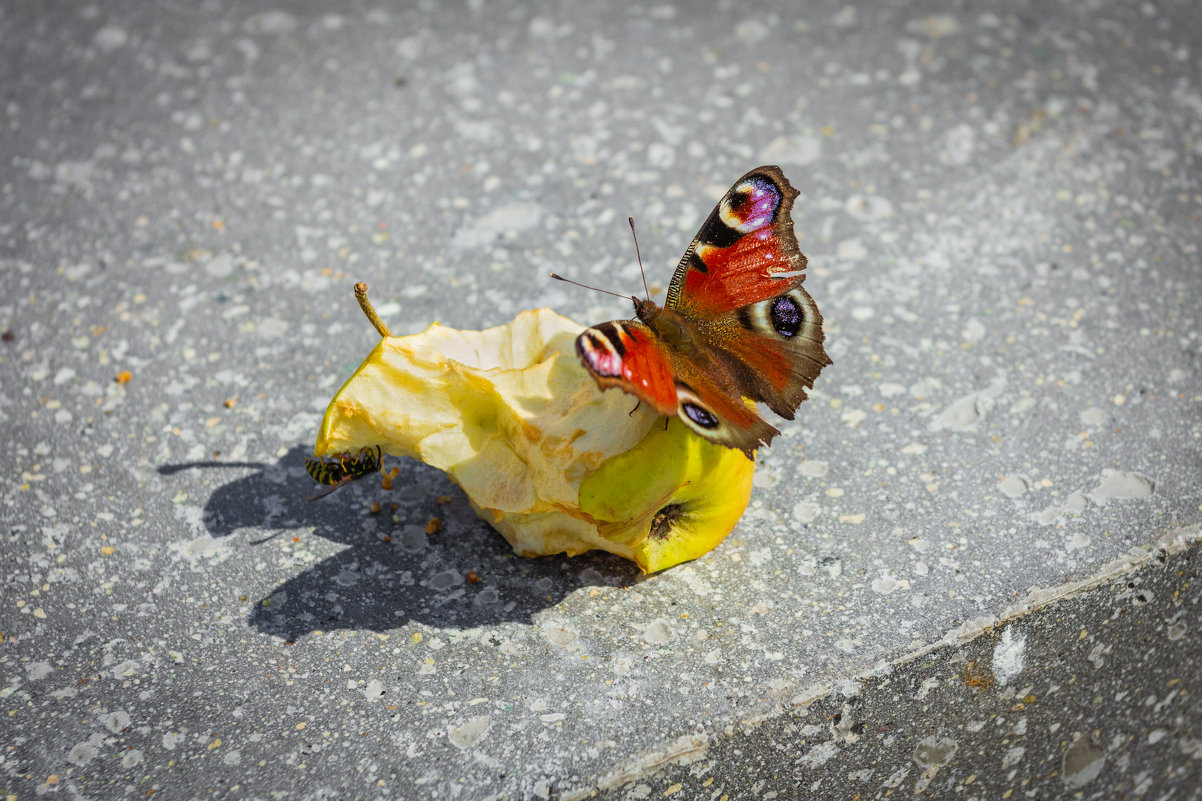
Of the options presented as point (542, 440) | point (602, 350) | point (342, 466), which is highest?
point (602, 350)

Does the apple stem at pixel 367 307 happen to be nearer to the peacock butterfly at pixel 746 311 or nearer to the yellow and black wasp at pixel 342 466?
the yellow and black wasp at pixel 342 466

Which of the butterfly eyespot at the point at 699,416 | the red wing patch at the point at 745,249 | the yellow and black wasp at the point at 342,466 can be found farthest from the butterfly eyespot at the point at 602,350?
the yellow and black wasp at the point at 342,466

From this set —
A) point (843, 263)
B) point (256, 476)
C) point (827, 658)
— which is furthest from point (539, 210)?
point (827, 658)

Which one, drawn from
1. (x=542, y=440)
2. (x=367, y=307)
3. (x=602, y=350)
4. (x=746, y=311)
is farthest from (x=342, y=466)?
(x=746, y=311)

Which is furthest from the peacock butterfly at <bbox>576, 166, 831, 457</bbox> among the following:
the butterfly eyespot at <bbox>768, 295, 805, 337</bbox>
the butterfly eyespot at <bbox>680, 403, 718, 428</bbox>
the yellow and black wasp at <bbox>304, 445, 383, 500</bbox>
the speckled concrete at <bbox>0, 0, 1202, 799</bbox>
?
the yellow and black wasp at <bbox>304, 445, 383, 500</bbox>

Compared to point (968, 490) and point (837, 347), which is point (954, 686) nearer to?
point (968, 490)

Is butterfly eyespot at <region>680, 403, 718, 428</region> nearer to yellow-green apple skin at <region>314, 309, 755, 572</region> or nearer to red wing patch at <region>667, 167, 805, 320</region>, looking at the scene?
yellow-green apple skin at <region>314, 309, 755, 572</region>

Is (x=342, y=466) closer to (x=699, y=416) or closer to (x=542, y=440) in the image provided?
(x=542, y=440)

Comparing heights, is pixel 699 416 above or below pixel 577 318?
above
